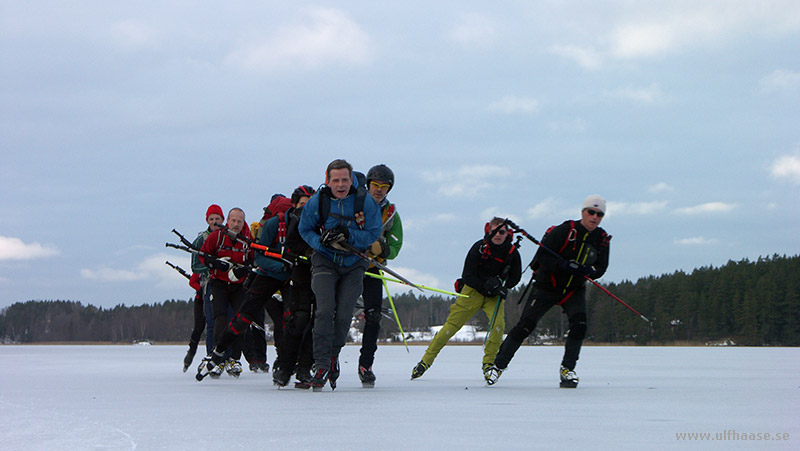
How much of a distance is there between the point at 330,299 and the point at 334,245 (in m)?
0.53

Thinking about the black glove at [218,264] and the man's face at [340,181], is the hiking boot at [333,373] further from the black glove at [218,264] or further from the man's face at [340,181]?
the black glove at [218,264]

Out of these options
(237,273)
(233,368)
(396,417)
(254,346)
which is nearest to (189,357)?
(254,346)

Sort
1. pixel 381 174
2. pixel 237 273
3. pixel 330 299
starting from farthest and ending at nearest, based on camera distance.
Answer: pixel 237 273 < pixel 381 174 < pixel 330 299

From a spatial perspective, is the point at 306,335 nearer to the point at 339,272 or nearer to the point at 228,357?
the point at 339,272

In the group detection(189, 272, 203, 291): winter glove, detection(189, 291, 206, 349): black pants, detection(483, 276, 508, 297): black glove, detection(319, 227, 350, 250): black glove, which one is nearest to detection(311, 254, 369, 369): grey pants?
detection(319, 227, 350, 250): black glove

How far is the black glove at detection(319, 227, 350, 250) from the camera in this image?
24.7 feet

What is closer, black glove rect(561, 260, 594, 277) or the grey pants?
the grey pants

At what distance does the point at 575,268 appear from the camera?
8586 millimetres

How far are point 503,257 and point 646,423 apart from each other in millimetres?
4763

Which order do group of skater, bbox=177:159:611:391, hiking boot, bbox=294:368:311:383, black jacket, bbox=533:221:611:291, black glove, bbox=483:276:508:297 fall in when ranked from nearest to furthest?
1. group of skater, bbox=177:159:611:391
2. hiking boot, bbox=294:368:311:383
3. black jacket, bbox=533:221:611:291
4. black glove, bbox=483:276:508:297

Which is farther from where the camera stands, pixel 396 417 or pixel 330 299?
pixel 330 299

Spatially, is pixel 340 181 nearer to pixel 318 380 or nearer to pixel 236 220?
pixel 318 380

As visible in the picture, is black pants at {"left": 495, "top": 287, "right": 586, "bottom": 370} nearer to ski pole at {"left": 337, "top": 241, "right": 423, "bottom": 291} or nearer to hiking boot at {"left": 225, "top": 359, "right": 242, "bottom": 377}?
ski pole at {"left": 337, "top": 241, "right": 423, "bottom": 291}

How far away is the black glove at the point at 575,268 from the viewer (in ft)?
28.2
